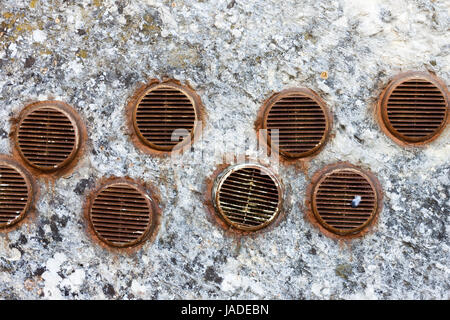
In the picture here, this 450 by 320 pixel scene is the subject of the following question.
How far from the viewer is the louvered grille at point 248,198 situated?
312 centimetres

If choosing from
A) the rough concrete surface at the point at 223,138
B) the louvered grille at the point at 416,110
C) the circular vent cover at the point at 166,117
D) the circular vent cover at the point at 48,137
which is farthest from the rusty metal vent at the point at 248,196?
the circular vent cover at the point at 48,137

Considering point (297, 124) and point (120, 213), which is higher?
point (297, 124)

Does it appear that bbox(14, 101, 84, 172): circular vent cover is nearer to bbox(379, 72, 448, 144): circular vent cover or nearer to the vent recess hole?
the vent recess hole

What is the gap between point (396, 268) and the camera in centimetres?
311

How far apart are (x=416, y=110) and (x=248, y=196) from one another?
4.20 ft

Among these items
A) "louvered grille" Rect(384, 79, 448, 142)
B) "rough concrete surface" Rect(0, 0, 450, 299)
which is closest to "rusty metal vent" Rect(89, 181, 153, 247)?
"rough concrete surface" Rect(0, 0, 450, 299)

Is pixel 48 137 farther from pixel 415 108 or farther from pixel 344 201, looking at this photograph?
pixel 415 108

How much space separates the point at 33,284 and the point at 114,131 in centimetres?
121

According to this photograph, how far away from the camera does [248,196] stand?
313cm

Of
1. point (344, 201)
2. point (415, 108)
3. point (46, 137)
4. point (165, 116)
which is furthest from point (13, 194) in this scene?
point (415, 108)

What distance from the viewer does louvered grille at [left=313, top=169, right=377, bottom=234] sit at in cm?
310
